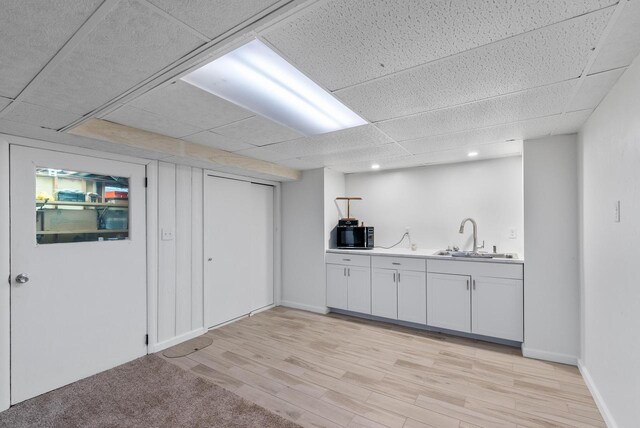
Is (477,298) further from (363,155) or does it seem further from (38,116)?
(38,116)

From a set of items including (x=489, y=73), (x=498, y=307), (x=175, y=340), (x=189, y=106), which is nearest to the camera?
(x=489, y=73)

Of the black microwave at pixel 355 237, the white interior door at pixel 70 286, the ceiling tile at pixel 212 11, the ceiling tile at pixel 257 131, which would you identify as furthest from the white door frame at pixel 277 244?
the ceiling tile at pixel 212 11

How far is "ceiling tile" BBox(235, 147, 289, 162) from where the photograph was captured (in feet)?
11.0

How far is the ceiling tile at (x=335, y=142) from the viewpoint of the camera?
2.74m

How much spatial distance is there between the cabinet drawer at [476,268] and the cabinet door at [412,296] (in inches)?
8.2

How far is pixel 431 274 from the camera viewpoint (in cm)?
367

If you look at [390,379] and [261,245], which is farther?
[261,245]

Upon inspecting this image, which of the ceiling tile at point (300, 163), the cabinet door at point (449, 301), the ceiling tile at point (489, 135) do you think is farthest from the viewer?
the ceiling tile at point (300, 163)

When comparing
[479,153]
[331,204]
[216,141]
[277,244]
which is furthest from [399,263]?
[216,141]

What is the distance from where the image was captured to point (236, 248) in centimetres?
425

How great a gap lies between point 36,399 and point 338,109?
10.9 ft

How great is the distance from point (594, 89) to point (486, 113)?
612 mm

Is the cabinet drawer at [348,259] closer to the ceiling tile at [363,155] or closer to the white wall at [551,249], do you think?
the ceiling tile at [363,155]

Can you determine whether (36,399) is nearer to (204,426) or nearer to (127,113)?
(204,426)
